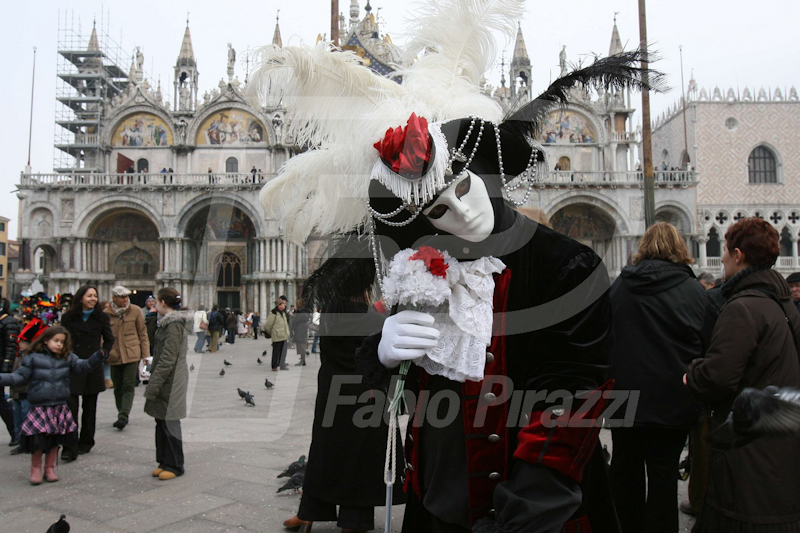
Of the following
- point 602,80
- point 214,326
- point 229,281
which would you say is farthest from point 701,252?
point 602,80

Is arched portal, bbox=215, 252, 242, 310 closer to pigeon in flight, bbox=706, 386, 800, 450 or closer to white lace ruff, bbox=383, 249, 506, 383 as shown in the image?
white lace ruff, bbox=383, 249, 506, 383

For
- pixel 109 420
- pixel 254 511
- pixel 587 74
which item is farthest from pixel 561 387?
pixel 109 420

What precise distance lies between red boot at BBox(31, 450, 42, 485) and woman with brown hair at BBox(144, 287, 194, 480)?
→ 838mm

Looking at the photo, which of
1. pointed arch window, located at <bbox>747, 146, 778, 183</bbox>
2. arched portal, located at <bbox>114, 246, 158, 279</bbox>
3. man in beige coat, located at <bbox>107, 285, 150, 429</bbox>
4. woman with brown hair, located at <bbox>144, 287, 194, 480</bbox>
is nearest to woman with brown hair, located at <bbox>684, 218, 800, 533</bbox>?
woman with brown hair, located at <bbox>144, 287, 194, 480</bbox>

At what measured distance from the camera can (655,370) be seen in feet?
9.78

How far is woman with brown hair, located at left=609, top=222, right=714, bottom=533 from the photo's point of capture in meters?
2.91

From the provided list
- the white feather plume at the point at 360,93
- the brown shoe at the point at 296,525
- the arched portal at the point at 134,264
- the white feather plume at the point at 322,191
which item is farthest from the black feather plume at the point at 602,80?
the arched portal at the point at 134,264

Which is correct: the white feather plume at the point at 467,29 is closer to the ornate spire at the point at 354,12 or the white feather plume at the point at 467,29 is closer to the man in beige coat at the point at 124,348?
the man in beige coat at the point at 124,348

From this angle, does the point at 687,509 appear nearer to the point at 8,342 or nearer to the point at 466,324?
the point at 466,324

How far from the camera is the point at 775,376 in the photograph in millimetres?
2354

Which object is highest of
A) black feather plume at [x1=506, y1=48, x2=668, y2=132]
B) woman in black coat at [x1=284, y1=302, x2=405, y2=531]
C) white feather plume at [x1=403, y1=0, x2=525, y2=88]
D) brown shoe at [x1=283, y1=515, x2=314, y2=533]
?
white feather plume at [x1=403, y1=0, x2=525, y2=88]

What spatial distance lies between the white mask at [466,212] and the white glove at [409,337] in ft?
0.94

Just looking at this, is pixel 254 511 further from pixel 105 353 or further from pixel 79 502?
pixel 105 353

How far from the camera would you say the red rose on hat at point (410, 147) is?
1688 millimetres
